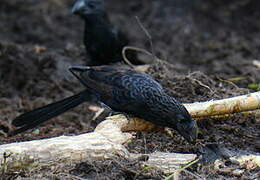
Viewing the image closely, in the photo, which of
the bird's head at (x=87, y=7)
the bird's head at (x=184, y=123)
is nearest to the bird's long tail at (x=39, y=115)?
the bird's head at (x=184, y=123)

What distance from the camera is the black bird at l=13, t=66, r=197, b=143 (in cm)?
468

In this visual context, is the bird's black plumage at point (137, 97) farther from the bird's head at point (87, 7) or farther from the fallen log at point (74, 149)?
the bird's head at point (87, 7)

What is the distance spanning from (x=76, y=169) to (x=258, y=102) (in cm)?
183

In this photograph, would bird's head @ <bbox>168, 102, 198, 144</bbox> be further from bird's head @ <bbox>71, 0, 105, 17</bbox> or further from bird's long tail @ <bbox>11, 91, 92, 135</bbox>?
bird's head @ <bbox>71, 0, 105, 17</bbox>

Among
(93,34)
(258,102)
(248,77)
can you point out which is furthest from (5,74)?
(258,102)

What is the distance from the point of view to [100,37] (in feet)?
26.1

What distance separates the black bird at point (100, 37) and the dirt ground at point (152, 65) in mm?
242

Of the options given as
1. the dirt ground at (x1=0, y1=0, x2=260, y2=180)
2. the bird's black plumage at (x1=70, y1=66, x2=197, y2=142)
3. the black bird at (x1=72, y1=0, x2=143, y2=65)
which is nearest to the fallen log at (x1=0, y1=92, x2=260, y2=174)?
the dirt ground at (x1=0, y1=0, x2=260, y2=180)

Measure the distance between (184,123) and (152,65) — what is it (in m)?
1.72

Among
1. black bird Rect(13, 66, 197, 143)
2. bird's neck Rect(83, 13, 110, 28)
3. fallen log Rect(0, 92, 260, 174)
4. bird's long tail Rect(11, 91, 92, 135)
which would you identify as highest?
bird's neck Rect(83, 13, 110, 28)

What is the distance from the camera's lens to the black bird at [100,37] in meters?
Result: 7.84

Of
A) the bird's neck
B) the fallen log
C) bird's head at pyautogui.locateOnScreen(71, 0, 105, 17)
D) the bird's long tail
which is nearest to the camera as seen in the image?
the fallen log

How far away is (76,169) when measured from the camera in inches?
160

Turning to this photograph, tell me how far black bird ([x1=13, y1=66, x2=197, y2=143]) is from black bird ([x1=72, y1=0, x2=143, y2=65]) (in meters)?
2.07
